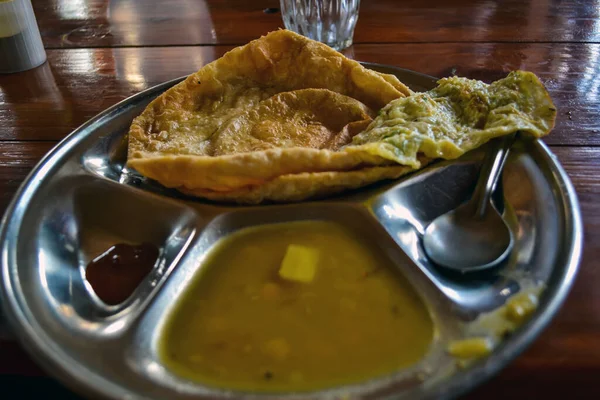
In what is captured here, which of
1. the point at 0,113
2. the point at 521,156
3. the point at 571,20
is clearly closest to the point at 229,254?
the point at 521,156

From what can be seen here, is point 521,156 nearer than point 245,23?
Yes

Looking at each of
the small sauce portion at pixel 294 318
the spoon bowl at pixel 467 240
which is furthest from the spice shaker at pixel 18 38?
the spoon bowl at pixel 467 240

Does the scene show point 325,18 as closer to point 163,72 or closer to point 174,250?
point 163,72

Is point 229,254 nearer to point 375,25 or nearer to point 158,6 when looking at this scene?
point 375,25

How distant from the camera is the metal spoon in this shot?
131 cm

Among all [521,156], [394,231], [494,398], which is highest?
[521,156]

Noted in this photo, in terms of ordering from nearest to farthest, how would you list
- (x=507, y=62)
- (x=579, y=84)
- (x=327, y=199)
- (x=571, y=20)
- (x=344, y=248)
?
(x=344, y=248)
(x=327, y=199)
(x=579, y=84)
(x=507, y=62)
(x=571, y=20)

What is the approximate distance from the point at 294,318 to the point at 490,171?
73 cm

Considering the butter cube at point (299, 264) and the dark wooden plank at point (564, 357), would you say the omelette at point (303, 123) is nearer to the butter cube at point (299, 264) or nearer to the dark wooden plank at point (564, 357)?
the butter cube at point (299, 264)

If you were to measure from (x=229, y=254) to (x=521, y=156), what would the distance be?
3.02 feet

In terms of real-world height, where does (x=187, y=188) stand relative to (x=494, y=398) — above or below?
above

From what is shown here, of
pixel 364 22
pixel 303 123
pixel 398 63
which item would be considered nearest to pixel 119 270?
pixel 303 123

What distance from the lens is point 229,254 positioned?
141cm

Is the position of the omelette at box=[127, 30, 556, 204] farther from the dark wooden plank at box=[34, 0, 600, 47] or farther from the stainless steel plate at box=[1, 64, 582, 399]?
the dark wooden plank at box=[34, 0, 600, 47]
